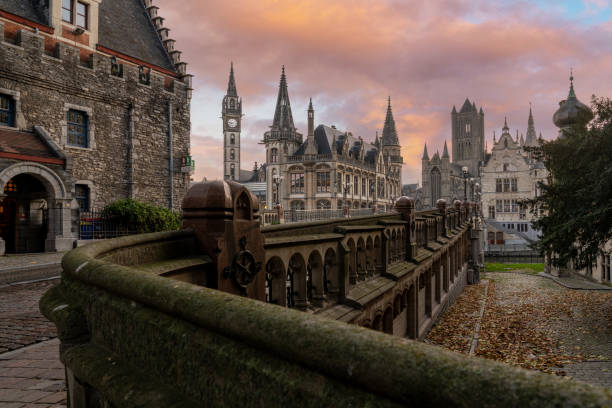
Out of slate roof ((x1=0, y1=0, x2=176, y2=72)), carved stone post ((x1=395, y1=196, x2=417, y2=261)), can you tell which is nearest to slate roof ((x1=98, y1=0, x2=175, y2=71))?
slate roof ((x1=0, y1=0, x2=176, y2=72))

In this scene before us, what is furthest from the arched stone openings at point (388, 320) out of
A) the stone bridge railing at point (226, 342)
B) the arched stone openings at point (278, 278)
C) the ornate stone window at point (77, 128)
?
the ornate stone window at point (77, 128)

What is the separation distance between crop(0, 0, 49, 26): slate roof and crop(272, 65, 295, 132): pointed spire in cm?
4583

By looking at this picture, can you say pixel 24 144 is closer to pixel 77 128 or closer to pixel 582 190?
pixel 77 128

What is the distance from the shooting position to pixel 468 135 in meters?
136

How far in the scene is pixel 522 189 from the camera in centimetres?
7194

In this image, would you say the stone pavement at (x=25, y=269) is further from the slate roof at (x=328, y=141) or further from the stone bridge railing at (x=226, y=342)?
the slate roof at (x=328, y=141)

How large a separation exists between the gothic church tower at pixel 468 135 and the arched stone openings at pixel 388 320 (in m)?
135

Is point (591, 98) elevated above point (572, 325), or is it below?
above

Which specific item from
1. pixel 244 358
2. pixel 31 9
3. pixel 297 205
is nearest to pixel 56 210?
pixel 31 9

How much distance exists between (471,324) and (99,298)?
17024 mm

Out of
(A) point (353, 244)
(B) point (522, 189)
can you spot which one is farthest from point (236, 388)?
(B) point (522, 189)

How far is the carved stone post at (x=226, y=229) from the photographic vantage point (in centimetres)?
342

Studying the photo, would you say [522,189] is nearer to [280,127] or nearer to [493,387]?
[280,127]

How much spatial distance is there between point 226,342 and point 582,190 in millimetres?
16903
